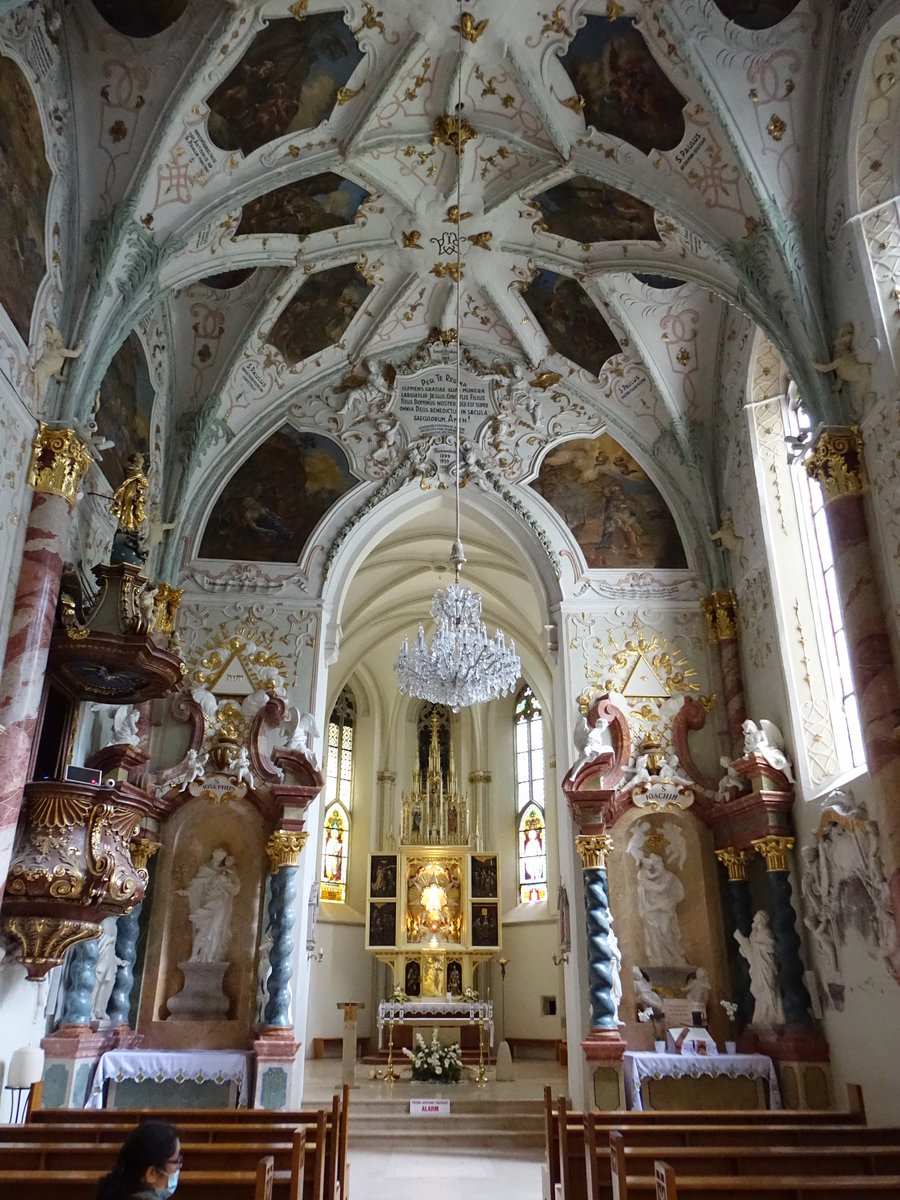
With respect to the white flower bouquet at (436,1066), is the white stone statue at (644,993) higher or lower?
higher

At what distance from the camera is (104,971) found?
11.9 metres

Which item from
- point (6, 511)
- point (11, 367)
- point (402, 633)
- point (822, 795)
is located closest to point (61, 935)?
point (6, 511)

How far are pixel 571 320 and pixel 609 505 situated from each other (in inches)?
117

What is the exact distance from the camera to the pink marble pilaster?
8570mm

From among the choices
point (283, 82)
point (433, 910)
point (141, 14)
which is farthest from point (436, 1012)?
point (141, 14)

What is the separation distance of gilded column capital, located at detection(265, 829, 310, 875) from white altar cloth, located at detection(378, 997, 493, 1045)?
7364 mm

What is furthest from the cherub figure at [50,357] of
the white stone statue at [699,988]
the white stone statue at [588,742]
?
the white stone statue at [699,988]

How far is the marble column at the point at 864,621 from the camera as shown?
8.82 meters

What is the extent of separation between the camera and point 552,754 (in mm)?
23688

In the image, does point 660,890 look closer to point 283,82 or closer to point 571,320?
point 571,320

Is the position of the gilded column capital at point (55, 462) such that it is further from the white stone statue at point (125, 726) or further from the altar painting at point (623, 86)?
the altar painting at point (623, 86)

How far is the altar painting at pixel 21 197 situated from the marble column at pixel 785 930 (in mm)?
10611

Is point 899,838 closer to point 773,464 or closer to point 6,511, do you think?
point 773,464

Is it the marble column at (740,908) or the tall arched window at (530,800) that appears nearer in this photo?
the marble column at (740,908)
